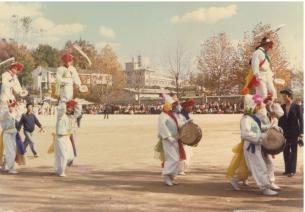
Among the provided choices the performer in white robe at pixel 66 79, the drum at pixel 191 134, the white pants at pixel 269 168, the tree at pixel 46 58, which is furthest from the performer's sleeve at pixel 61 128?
the tree at pixel 46 58

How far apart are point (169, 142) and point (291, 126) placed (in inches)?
98.8

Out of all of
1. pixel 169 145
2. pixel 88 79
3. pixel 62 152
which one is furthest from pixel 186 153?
pixel 88 79

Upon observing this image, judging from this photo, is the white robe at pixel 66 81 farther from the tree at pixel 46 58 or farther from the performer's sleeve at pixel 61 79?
the tree at pixel 46 58

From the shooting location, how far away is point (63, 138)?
10930 mm

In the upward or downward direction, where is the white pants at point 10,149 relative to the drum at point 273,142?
downward

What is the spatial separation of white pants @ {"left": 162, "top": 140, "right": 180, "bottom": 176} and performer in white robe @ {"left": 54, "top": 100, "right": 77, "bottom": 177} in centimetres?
239

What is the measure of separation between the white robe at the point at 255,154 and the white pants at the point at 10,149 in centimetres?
524

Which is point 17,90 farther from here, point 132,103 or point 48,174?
point 132,103

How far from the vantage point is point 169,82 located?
37.4 metres

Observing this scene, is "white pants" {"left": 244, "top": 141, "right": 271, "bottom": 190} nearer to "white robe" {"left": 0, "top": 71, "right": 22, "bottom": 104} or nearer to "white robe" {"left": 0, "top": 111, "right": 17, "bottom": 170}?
"white robe" {"left": 0, "top": 111, "right": 17, "bottom": 170}

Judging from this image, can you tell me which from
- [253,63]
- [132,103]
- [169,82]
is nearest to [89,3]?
[253,63]

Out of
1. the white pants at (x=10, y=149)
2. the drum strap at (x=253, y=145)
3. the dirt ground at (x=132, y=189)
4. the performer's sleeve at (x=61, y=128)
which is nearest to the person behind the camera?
the dirt ground at (x=132, y=189)

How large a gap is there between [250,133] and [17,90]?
553 cm

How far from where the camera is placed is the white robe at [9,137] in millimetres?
11344
